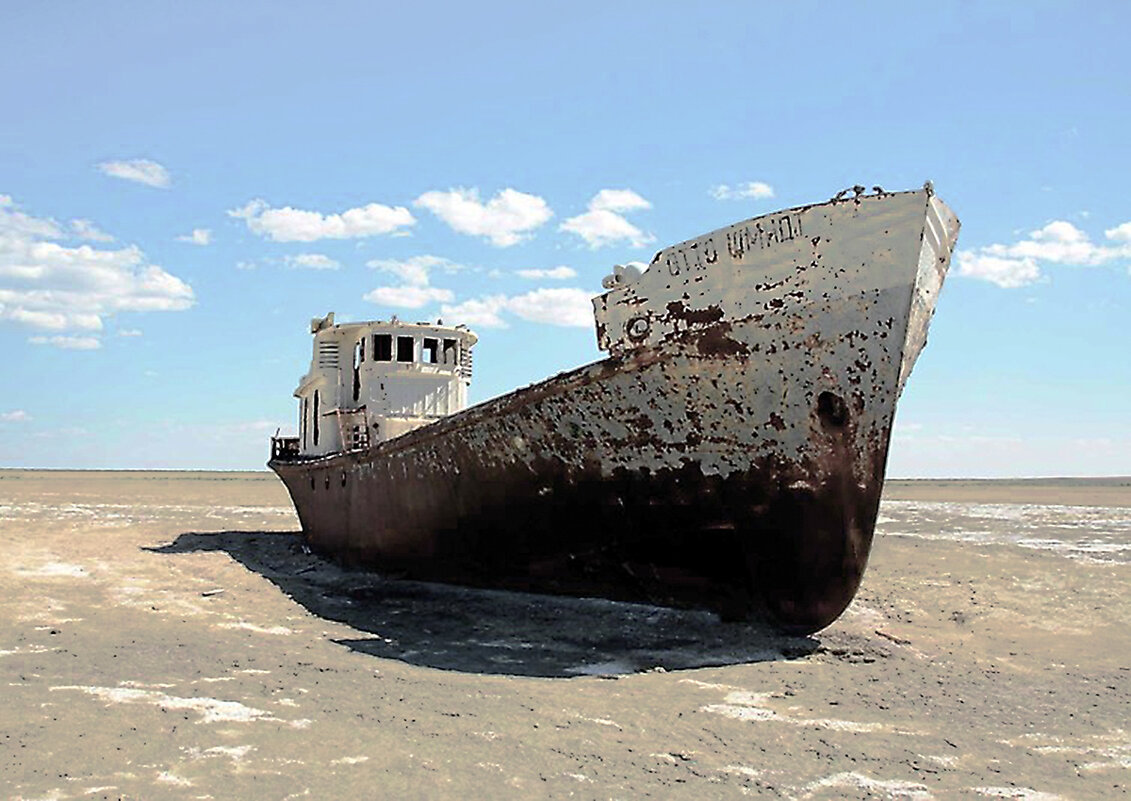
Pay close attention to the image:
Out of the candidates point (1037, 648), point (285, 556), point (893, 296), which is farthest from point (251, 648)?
point (285, 556)

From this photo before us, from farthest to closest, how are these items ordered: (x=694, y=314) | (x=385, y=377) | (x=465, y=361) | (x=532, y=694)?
(x=465, y=361)
(x=385, y=377)
(x=694, y=314)
(x=532, y=694)

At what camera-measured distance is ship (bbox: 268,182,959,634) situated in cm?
641

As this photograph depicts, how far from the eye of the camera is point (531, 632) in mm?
7141

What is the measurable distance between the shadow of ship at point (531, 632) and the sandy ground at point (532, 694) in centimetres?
3

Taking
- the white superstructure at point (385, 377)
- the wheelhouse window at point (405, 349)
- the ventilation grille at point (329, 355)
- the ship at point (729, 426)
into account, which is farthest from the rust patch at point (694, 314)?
the ventilation grille at point (329, 355)

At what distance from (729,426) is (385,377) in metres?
7.16

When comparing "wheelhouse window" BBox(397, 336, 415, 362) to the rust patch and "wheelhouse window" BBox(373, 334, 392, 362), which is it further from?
the rust patch

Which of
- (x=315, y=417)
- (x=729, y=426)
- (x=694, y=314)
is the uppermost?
(x=694, y=314)

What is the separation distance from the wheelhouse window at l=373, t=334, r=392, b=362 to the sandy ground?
12.7 feet

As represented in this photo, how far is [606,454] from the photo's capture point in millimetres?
7312

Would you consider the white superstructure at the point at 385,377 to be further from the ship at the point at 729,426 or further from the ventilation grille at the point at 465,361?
the ship at the point at 729,426

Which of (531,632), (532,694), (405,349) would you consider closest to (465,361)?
(405,349)

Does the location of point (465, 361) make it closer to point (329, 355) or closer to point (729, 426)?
point (329, 355)

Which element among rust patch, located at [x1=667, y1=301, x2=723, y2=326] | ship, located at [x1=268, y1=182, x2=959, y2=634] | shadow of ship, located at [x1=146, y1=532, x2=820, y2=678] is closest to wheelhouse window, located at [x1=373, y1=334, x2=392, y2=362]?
shadow of ship, located at [x1=146, y1=532, x2=820, y2=678]
